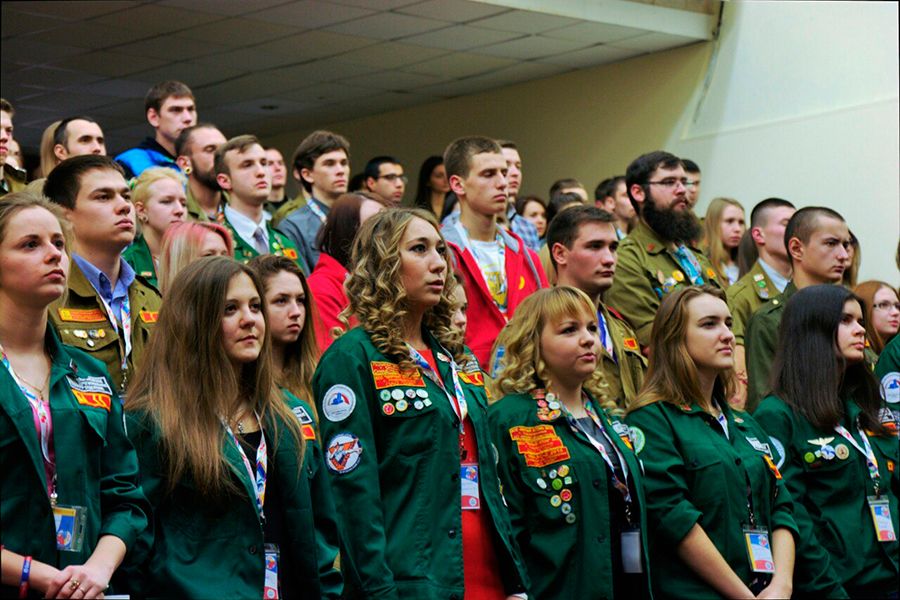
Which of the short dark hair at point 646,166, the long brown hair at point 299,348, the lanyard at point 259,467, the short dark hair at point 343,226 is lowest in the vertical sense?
the lanyard at point 259,467

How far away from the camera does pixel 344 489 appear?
3.71m

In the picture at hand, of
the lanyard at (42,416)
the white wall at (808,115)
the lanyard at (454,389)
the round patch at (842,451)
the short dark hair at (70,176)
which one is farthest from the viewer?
the white wall at (808,115)

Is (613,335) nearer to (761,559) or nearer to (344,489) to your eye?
(761,559)

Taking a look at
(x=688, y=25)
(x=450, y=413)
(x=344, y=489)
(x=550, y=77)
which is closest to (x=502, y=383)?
(x=450, y=413)

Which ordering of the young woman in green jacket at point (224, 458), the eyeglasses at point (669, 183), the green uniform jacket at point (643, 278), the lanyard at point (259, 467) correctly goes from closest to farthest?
1. the young woman in green jacket at point (224, 458)
2. the lanyard at point (259, 467)
3. the green uniform jacket at point (643, 278)
4. the eyeglasses at point (669, 183)

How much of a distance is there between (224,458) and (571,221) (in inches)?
100

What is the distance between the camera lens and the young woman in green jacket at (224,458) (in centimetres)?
338

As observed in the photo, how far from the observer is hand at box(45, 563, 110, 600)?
3.07 metres

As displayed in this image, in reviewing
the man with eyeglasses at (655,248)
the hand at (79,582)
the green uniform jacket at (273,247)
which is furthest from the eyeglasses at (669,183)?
the hand at (79,582)

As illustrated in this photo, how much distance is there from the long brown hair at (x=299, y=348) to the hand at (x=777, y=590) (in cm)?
164

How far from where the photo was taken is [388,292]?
398 centimetres

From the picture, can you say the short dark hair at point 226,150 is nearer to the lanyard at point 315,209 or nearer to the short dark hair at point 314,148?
the lanyard at point 315,209

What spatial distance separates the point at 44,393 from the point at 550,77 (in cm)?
865

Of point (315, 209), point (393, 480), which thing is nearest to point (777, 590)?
point (393, 480)
